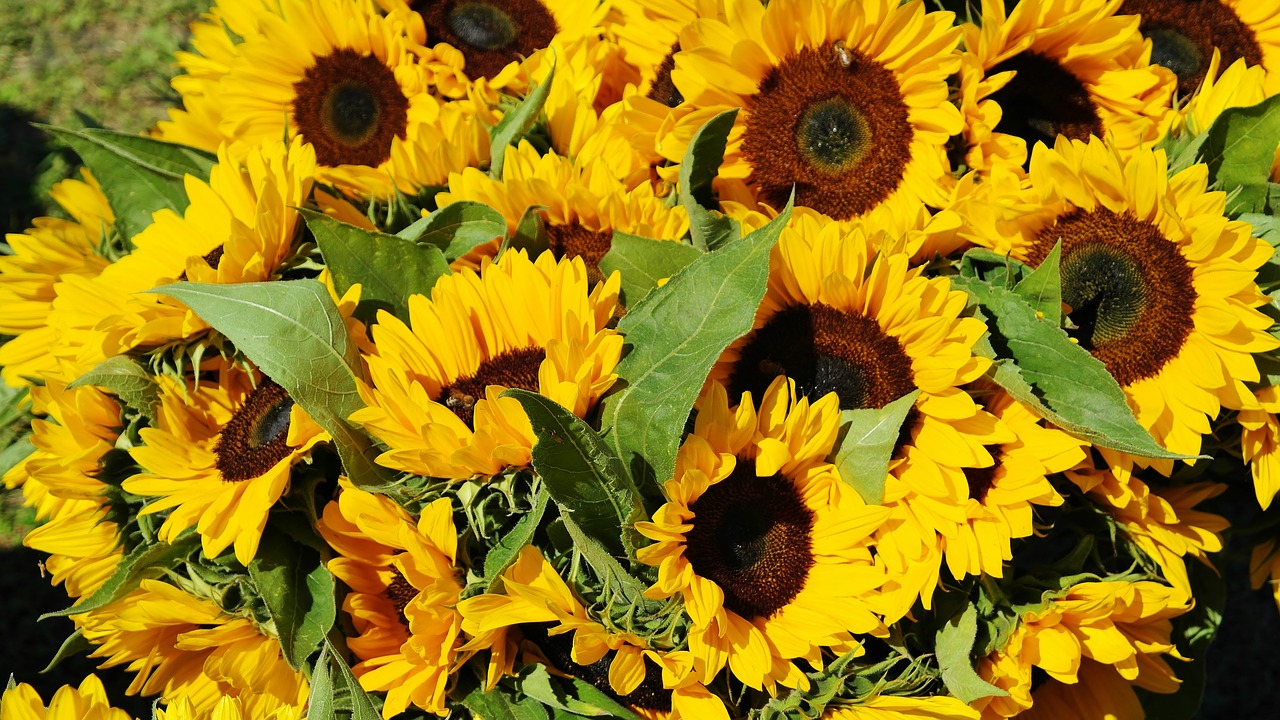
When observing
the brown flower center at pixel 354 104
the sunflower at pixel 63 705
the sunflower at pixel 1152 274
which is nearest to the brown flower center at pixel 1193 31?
the sunflower at pixel 1152 274

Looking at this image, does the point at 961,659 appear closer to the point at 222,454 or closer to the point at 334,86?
the point at 222,454

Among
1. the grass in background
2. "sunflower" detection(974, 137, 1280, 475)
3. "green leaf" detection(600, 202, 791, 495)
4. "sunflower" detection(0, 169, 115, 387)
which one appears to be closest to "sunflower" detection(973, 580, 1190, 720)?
"sunflower" detection(974, 137, 1280, 475)

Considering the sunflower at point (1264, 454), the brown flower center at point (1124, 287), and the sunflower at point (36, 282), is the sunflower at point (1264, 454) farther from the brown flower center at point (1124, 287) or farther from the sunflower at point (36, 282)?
the sunflower at point (36, 282)

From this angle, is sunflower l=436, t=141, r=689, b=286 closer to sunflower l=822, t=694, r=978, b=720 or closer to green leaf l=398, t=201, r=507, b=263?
green leaf l=398, t=201, r=507, b=263

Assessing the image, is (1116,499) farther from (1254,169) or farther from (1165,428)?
(1254,169)

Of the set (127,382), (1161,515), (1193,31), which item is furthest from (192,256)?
(1193,31)
